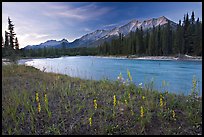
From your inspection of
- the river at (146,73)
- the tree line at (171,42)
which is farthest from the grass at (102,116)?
the tree line at (171,42)

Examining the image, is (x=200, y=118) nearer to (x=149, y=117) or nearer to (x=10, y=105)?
(x=149, y=117)

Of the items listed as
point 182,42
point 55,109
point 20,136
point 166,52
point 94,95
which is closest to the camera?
point 20,136

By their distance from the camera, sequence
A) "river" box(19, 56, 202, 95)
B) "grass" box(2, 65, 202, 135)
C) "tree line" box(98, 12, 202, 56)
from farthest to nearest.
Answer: "tree line" box(98, 12, 202, 56), "river" box(19, 56, 202, 95), "grass" box(2, 65, 202, 135)

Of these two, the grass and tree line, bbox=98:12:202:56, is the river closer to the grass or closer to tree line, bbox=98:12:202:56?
the grass

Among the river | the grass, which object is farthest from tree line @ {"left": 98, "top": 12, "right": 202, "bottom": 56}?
the grass

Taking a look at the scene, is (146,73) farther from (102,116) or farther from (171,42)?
(171,42)

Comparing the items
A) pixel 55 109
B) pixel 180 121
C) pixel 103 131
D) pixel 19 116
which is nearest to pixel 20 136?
pixel 19 116

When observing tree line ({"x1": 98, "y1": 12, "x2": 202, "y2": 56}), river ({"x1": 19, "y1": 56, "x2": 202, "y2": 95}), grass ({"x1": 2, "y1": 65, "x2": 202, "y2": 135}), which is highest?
tree line ({"x1": 98, "y1": 12, "x2": 202, "y2": 56})

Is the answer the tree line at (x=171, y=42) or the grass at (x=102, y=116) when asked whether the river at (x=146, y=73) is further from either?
the tree line at (x=171, y=42)

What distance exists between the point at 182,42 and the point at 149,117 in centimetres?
A: 5770

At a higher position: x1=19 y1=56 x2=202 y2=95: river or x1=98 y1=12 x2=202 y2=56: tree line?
x1=98 y1=12 x2=202 y2=56: tree line

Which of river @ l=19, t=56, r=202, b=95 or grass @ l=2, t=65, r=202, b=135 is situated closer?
grass @ l=2, t=65, r=202, b=135

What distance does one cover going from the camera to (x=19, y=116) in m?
3.77

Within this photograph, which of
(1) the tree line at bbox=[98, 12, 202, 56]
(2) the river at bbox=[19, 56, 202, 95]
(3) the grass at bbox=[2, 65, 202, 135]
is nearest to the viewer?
(3) the grass at bbox=[2, 65, 202, 135]
